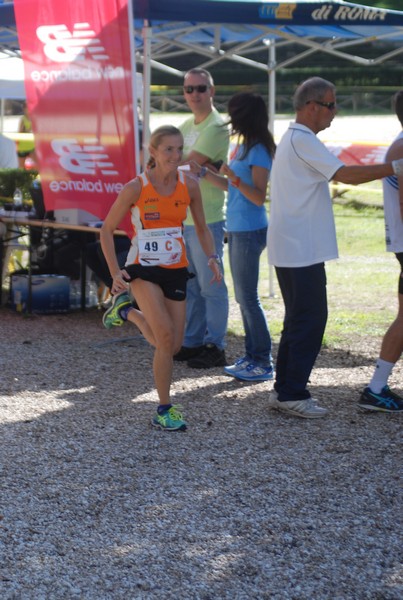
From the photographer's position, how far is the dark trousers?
19.4 ft

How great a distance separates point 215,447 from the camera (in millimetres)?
5574

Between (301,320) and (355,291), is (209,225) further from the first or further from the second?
(355,291)

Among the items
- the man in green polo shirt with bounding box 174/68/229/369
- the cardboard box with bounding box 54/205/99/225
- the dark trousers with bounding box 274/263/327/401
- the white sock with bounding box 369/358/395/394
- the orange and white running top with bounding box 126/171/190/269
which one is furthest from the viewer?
the cardboard box with bounding box 54/205/99/225

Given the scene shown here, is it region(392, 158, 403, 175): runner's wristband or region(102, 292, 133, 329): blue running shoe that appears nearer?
region(392, 158, 403, 175): runner's wristband

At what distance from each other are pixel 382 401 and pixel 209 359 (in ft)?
5.66

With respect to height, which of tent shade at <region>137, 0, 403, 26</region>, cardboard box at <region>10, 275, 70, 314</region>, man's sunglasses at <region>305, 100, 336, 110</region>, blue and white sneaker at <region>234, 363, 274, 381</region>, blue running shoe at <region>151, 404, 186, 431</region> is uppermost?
tent shade at <region>137, 0, 403, 26</region>

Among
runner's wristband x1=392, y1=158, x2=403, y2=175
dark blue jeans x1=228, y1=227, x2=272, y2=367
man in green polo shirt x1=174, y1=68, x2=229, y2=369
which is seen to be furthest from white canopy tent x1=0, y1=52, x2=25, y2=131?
runner's wristband x1=392, y1=158, x2=403, y2=175

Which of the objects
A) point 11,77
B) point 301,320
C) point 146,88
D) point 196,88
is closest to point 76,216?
point 146,88

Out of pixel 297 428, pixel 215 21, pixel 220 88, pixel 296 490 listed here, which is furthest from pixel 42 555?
pixel 220 88

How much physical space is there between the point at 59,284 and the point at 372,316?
3.15m

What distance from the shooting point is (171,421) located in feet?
19.2

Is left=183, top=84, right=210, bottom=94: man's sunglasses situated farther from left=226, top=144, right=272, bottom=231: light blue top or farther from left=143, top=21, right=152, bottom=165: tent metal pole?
left=143, top=21, right=152, bottom=165: tent metal pole

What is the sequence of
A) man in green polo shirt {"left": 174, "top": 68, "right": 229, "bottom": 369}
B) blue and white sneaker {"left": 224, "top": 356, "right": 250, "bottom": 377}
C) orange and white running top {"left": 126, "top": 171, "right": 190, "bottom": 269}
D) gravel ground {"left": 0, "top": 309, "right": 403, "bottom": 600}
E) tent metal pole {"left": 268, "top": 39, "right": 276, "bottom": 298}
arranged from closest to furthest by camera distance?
gravel ground {"left": 0, "top": 309, "right": 403, "bottom": 600}
orange and white running top {"left": 126, "top": 171, "right": 190, "bottom": 269}
man in green polo shirt {"left": 174, "top": 68, "right": 229, "bottom": 369}
blue and white sneaker {"left": 224, "top": 356, "right": 250, "bottom": 377}
tent metal pole {"left": 268, "top": 39, "right": 276, "bottom": 298}

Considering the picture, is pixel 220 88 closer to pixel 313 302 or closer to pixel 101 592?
pixel 313 302
